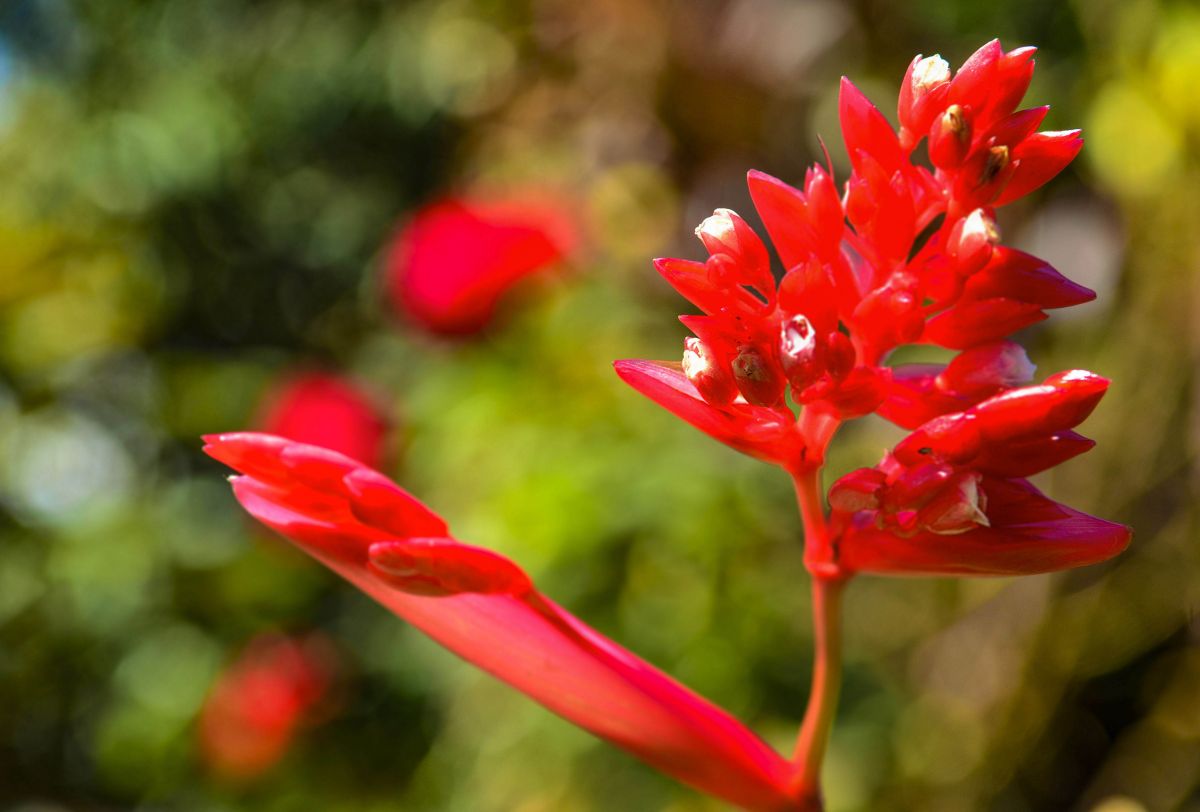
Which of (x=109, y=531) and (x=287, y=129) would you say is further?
(x=287, y=129)

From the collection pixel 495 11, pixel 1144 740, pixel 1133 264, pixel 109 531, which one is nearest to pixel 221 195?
pixel 495 11

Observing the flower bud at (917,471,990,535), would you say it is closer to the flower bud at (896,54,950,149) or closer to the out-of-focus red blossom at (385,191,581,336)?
the flower bud at (896,54,950,149)

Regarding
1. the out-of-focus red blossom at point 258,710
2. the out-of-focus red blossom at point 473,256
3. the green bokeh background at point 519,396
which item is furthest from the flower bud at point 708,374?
the out-of-focus red blossom at point 258,710

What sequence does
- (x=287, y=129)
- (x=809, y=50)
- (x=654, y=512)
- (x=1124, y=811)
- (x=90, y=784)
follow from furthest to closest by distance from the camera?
(x=287, y=129) → (x=90, y=784) → (x=809, y=50) → (x=654, y=512) → (x=1124, y=811)

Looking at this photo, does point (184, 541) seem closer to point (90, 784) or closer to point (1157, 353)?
point (90, 784)

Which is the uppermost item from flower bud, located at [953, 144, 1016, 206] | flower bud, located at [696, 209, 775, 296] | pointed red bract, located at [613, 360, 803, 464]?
flower bud, located at [953, 144, 1016, 206]

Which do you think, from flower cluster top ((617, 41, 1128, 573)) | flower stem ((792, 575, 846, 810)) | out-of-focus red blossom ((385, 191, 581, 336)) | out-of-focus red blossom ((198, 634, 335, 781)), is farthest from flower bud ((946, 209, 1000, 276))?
out-of-focus red blossom ((198, 634, 335, 781))

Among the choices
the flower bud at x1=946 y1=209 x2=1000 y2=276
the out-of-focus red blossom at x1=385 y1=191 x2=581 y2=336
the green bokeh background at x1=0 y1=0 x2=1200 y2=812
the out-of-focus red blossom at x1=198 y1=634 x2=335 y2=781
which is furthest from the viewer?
the out-of-focus red blossom at x1=198 y1=634 x2=335 y2=781

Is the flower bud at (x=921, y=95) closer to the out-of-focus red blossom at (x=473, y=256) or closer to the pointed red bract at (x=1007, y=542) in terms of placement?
the pointed red bract at (x=1007, y=542)
